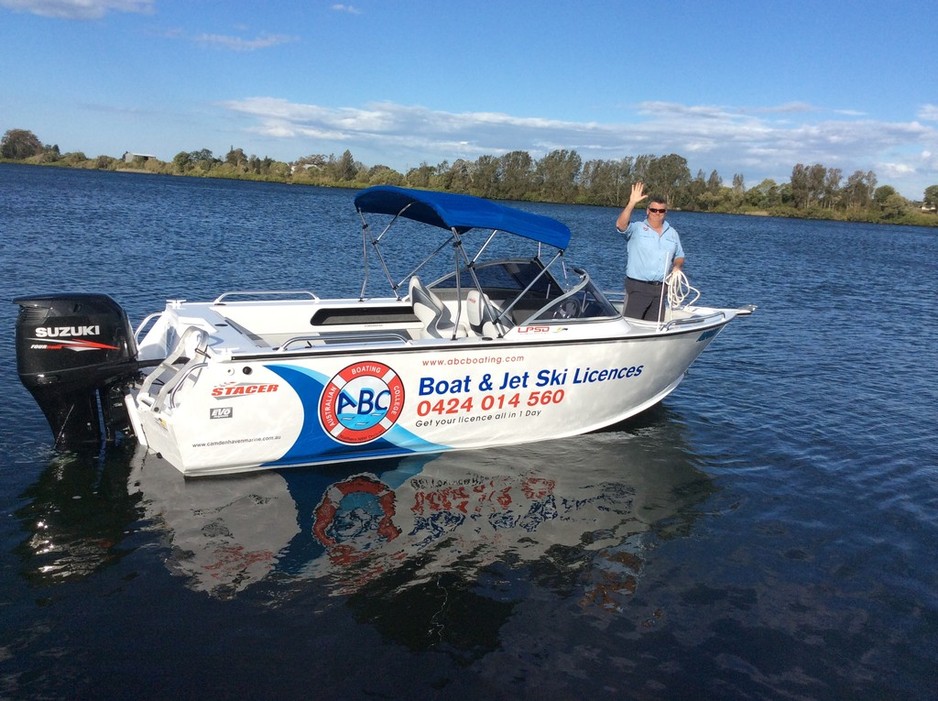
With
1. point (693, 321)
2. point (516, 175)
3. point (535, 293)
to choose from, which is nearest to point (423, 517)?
point (535, 293)

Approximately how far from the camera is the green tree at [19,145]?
126 meters

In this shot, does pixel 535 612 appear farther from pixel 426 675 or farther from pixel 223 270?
pixel 223 270

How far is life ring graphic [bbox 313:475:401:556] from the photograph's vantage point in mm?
6172

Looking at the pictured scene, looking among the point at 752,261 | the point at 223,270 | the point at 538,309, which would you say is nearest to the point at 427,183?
the point at 752,261

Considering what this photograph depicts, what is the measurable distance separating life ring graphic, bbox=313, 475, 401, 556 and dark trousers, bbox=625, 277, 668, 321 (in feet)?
13.6

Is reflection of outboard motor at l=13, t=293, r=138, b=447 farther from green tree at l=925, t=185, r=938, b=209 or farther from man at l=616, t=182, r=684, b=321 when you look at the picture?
green tree at l=925, t=185, r=938, b=209

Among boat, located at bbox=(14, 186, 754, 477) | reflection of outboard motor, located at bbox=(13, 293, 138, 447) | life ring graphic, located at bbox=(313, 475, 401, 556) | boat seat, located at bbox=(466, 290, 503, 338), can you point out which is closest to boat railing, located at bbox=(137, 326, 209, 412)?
boat, located at bbox=(14, 186, 754, 477)

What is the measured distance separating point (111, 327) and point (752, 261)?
31.8 meters

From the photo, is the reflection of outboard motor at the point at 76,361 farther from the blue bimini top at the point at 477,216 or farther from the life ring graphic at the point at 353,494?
the blue bimini top at the point at 477,216

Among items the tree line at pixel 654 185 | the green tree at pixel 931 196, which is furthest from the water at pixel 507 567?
the green tree at pixel 931 196

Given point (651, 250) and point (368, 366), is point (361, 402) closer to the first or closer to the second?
point (368, 366)

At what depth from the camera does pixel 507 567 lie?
19.1 feet

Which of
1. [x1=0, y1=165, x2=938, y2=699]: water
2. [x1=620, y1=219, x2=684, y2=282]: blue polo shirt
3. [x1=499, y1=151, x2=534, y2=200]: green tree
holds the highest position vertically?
[x1=499, y1=151, x2=534, y2=200]: green tree

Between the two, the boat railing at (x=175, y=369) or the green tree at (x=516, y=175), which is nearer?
the boat railing at (x=175, y=369)
